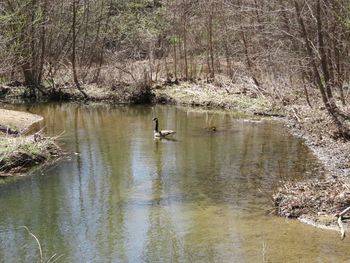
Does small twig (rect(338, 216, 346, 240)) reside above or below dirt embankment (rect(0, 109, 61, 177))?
below

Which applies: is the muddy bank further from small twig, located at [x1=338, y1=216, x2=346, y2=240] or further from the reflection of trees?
the reflection of trees

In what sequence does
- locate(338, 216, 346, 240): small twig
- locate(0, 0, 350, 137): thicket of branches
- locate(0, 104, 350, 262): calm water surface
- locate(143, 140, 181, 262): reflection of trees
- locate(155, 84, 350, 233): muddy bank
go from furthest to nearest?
locate(0, 0, 350, 137): thicket of branches, locate(155, 84, 350, 233): muddy bank, locate(338, 216, 346, 240): small twig, locate(0, 104, 350, 262): calm water surface, locate(143, 140, 181, 262): reflection of trees

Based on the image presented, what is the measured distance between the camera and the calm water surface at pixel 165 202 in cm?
973

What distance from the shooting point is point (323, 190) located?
1155 cm

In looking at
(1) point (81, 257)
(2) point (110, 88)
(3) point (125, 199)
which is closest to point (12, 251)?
(1) point (81, 257)

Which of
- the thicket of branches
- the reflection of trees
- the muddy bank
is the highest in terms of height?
the thicket of branches

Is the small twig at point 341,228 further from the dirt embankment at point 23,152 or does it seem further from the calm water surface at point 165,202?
the dirt embankment at point 23,152

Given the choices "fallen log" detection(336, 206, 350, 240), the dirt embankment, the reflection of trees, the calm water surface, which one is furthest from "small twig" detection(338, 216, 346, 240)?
the dirt embankment

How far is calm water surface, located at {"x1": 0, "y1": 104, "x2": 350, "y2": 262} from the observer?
973cm

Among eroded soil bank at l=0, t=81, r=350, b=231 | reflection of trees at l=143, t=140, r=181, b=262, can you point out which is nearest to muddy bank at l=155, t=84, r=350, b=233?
eroded soil bank at l=0, t=81, r=350, b=231

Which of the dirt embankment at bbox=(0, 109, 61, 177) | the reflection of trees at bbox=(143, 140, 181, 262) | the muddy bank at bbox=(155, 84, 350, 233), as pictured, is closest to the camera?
the reflection of trees at bbox=(143, 140, 181, 262)

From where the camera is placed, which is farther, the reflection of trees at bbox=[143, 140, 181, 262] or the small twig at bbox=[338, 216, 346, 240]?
the small twig at bbox=[338, 216, 346, 240]

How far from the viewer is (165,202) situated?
1257cm

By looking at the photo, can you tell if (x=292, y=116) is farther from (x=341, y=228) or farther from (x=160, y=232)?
(x=160, y=232)
